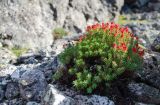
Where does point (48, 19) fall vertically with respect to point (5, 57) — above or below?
above

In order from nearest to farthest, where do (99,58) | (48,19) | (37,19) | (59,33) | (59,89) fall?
(59,89), (99,58), (37,19), (48,19), (59,33)

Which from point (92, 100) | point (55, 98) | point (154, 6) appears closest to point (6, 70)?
point (55, 98)

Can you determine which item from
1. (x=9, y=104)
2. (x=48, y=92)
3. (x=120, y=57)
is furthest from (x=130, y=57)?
(x=9, y=104)

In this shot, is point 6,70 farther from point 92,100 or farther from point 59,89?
point 92,100

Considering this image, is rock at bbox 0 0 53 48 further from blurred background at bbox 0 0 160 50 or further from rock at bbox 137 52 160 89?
rock at bbox 137 52 160 89

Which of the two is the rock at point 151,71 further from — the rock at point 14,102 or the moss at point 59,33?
the moss at point 59,33


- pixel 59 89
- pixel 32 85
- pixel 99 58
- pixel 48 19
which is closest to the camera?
pixel 59 89

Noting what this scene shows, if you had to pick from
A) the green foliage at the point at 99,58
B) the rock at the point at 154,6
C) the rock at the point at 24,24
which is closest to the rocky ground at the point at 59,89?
the green foliage at the point at 99,58
